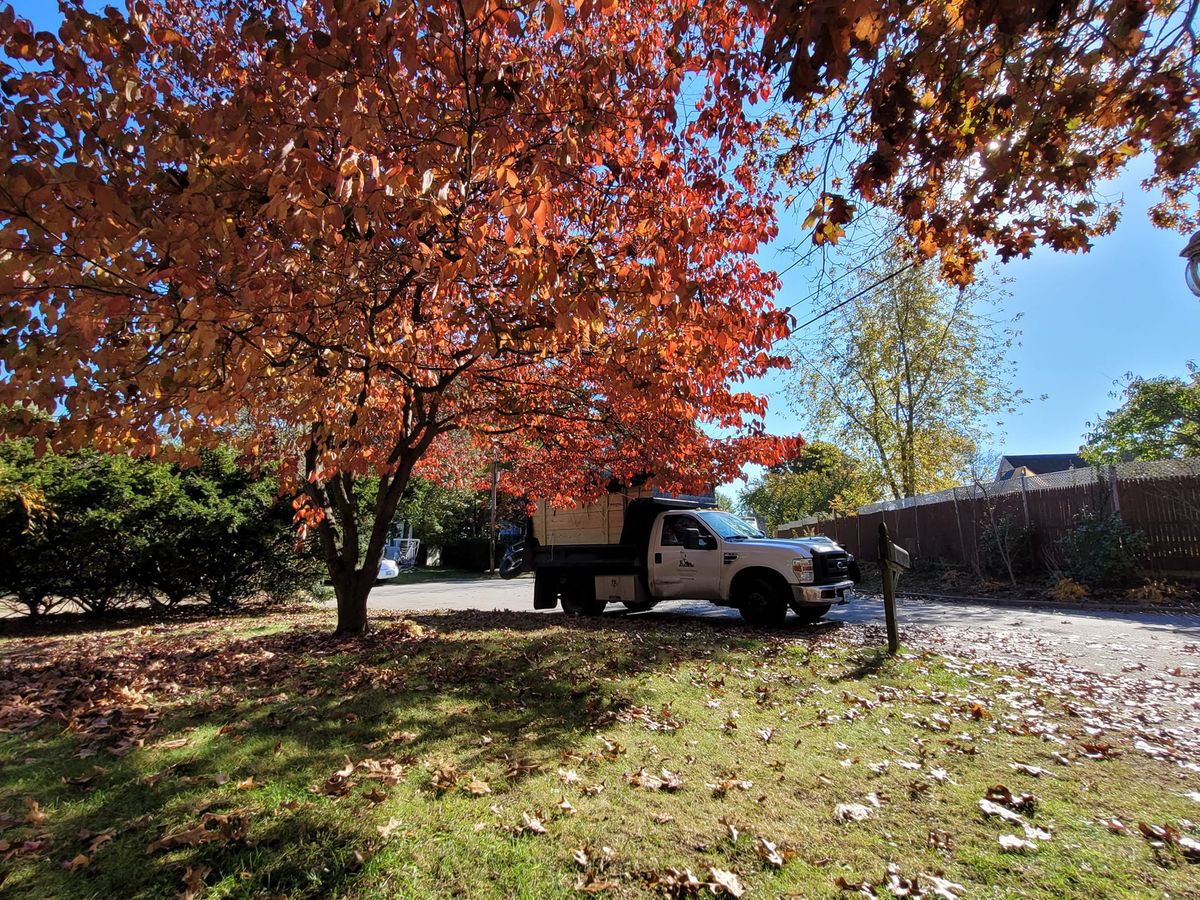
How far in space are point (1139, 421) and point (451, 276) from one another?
3582cm

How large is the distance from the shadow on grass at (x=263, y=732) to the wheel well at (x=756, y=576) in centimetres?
205

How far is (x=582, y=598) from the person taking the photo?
12641mm

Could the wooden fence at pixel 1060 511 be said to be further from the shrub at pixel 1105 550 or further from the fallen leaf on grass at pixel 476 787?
the fallen leaf on grass at pixel 476 787

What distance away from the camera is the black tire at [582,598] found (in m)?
12.5

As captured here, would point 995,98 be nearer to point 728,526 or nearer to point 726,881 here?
point 726,881

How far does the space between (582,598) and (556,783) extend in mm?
9063

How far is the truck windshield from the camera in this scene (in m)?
11.1

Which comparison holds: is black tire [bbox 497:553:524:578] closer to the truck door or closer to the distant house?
the truck door

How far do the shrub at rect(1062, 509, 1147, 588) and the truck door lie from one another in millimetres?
8925

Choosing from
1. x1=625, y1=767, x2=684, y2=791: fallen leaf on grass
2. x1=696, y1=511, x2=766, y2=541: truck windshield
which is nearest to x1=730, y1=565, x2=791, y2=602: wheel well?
x1=696, y1=511, x2=766, y2=541: truck windshield

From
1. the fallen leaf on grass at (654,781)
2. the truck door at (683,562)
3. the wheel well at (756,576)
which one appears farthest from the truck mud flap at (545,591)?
the fallen leaf on grass at (654,781)

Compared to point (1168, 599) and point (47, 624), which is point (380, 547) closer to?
point (47, 624)

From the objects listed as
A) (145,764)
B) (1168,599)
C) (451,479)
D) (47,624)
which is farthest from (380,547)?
(1168,599)

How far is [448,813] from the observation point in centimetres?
322
